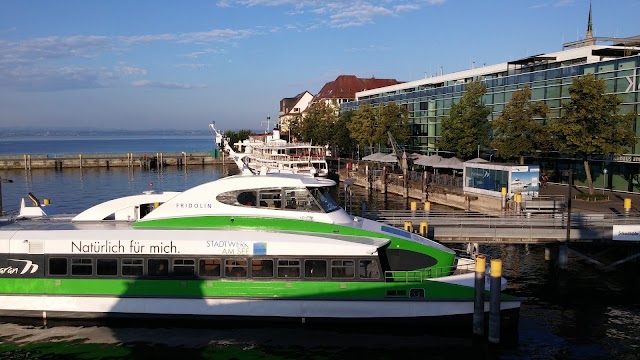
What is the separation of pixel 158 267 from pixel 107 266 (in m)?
1.88

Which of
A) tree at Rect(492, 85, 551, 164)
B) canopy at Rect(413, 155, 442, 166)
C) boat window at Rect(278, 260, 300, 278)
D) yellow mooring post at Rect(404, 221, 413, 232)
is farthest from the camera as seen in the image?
canopy at Rect(413, 155, 442, 166)

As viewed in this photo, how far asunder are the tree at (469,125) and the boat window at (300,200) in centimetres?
3696

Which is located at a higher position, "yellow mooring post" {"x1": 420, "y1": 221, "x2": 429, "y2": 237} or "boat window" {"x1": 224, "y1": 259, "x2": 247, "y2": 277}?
"yellow mooring post" {"x1": 420, "y1": 221, "x2": 429, "y2": 237}

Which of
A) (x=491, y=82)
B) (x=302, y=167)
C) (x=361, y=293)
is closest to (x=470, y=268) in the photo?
Result: (x=361, y=293)

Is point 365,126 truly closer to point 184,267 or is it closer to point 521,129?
point 521,129

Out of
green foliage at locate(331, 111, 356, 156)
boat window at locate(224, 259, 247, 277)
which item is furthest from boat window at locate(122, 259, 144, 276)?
green foliage at locate(331, 111, 356, 156)

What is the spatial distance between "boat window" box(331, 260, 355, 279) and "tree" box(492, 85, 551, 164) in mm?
32020

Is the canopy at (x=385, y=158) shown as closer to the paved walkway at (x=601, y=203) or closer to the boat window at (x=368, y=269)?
the paved walkway at (x=601, y=203)

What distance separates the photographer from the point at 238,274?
19828 mm

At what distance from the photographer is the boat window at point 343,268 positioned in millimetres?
19625

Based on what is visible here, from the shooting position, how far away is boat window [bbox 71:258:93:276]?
19969 millimetres

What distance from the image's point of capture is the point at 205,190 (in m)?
21.1

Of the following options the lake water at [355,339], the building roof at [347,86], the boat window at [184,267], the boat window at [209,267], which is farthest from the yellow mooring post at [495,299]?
the building roof at [347,86]

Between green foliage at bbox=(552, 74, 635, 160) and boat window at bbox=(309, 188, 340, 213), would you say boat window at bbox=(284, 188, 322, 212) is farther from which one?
green foliage at bbox=(552, 74, 635, 160)
